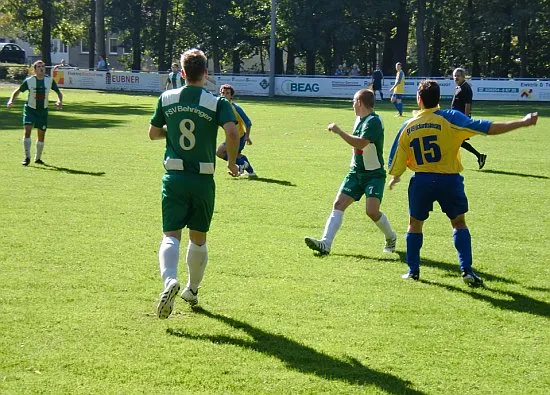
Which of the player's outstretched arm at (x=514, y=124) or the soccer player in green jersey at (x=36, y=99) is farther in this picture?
the soccer player in green jersey at (x=36, y=99)

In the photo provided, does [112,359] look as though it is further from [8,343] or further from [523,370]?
[523,370]

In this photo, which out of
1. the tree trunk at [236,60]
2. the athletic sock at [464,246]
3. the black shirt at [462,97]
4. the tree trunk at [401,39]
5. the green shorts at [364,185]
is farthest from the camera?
the tree trunk at [236,60]

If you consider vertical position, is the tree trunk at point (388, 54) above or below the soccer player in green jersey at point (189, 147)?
above

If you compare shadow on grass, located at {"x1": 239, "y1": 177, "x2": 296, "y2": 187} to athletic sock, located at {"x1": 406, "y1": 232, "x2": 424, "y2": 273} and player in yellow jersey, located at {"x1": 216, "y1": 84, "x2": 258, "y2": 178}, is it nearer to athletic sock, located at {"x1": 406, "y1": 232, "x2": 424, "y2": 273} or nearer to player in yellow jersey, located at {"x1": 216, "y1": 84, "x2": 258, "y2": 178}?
player in yellow jersey, located at {"x1": 216, "y1": 84, "x2": 258, "y2": 178}

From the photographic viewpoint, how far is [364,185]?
31.5ft

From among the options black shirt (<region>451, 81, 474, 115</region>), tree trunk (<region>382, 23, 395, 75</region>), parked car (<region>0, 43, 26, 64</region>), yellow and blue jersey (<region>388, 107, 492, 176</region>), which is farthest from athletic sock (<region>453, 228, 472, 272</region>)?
parked car (<region>0, 43, 26, 64</region>)

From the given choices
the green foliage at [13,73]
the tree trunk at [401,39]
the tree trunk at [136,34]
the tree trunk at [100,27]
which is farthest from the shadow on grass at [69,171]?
the tree trunk at [136,34]

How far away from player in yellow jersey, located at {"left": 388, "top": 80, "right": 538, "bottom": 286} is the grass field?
1.93ft

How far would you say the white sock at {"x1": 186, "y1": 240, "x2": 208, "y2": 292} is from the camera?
7.08 m

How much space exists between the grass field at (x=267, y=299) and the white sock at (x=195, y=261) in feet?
0.79

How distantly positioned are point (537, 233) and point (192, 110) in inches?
234

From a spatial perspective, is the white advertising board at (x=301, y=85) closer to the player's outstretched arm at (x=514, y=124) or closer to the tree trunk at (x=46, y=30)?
the tree trunk at (x=46, y=30)

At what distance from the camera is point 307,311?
7.24 metres

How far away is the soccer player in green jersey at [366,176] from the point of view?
30.2ft
